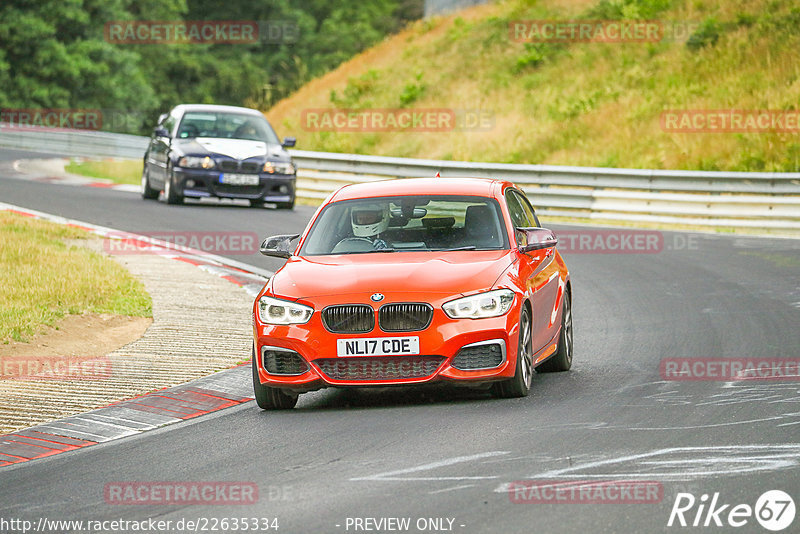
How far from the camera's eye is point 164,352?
11578 millimetres

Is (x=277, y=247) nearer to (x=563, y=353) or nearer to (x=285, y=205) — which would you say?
(x=563, y=353)

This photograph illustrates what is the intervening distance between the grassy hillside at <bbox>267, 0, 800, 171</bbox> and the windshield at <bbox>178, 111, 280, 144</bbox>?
8207 mm

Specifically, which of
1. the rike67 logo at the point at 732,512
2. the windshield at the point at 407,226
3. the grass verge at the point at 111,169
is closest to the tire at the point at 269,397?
the windshield at the point at 407,226

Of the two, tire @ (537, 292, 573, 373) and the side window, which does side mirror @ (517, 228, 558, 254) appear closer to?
tire @ (537, 292, 573, 373)

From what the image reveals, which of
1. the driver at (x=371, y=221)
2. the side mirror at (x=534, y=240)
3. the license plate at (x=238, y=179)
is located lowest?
the license plate at (x=238, y=179)

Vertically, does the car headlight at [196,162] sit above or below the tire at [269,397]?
above

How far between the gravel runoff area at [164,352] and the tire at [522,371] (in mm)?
2584

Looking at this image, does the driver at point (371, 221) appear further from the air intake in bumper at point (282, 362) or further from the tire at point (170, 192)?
the tire at point (170, 192)

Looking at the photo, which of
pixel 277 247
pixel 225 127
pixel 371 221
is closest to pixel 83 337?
pixel 277 247

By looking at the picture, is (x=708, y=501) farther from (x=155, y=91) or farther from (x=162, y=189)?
(x=155, y=91)

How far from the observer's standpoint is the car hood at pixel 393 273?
9.01 meters

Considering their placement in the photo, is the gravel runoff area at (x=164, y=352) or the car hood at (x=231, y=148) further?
the car hood at (x=231, y=148)

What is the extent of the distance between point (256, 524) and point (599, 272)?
11841 mm

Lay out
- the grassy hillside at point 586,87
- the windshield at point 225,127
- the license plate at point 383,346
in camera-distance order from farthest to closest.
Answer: the grassy hillside at point 586,87, the windshield at point 225,127, the license plate at point 383,346
